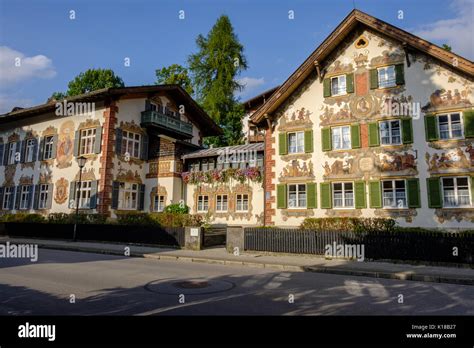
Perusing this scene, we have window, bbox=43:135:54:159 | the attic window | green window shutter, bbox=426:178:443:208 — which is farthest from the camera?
window, bbox=43:135:54:159

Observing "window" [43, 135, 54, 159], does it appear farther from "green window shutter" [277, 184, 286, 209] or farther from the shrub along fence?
the shrub along fence

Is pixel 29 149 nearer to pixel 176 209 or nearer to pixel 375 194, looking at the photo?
pixel 176 209

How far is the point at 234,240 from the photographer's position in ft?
57.9

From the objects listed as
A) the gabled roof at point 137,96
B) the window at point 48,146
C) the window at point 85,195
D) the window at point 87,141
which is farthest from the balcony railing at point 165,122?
the window at point 48,146

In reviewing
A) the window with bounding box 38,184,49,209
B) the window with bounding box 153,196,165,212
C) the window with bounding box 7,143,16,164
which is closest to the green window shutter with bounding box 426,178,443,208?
the window with bounding box 153,196,165,212

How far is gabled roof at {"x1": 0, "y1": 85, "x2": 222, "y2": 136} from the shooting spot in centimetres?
2608

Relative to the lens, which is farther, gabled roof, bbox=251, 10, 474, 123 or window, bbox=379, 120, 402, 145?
window, bbox=379, 120, 402, 145

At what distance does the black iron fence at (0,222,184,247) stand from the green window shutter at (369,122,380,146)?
38.8 feet

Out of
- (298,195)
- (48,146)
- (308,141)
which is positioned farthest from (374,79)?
(48,146)

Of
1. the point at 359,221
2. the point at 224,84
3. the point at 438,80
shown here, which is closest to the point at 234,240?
the point at 359,221

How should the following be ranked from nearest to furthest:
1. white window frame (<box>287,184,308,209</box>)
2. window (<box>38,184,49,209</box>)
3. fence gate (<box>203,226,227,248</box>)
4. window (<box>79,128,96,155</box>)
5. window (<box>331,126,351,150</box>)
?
fence gate (<box>203,226,227,248</box>) → window (<box>331,126,351,150</box>) → white window frame (<box>287,184,308,209</box>) → window (<box>79,128,96,155</box>) → window (<box>38,184,49,209</box>)

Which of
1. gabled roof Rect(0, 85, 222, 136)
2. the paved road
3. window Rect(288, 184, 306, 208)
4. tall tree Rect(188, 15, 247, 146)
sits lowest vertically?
the paved road

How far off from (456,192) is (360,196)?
462 centimetres

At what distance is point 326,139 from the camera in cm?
2141
